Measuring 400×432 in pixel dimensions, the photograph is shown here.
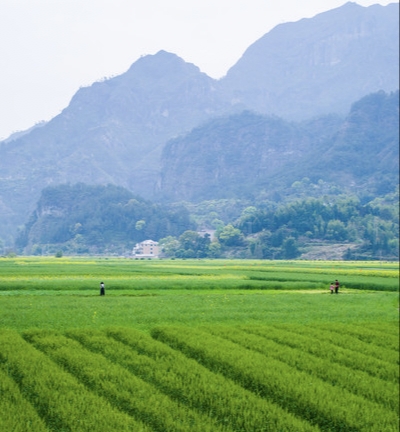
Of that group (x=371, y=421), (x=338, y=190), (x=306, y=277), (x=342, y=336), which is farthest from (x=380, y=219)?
(x=371, y=421)

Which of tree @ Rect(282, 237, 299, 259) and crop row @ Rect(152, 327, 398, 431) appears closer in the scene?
crop row @ Rect(152, 327, 398, 431)

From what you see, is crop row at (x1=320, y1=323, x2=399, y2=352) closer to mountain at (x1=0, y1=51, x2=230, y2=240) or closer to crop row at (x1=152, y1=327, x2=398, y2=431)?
crop row at (x1=152, y1=327, x2=398, y2=431)

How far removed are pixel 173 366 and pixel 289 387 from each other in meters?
2.12

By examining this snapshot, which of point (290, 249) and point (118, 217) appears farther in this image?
point (118, 217)

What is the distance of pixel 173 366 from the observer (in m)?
12.4

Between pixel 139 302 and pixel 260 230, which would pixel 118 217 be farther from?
pixel 139 302

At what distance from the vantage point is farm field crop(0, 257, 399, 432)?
367 inches

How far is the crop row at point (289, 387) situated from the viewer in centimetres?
1040

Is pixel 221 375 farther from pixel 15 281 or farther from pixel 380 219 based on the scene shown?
pixel 380 219

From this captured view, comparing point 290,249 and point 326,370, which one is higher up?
point 326,370

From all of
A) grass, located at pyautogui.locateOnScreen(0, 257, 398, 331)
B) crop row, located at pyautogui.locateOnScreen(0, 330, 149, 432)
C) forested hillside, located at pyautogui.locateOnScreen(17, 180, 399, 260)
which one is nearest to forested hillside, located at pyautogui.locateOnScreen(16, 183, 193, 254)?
forested hillside, located at pyautogui.locateOnScreen(17, 180, 399, 260)

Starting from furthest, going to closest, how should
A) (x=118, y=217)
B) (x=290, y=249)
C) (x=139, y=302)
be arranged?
(x=118, y=217), (x=290, y=249), (x=139, y=302)

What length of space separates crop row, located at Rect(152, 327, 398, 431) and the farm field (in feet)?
0.08

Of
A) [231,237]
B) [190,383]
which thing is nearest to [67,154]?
[190,383]
